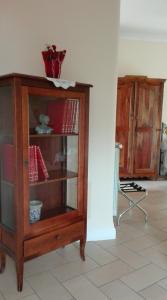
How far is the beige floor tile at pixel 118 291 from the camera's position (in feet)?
6.03

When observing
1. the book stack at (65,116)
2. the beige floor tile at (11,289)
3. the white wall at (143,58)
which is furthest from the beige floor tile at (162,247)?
the white wall at (143,58)

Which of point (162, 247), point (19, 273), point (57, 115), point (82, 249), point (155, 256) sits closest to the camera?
point (19, 273)

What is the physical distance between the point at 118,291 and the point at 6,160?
126 cm

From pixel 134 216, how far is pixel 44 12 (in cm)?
251

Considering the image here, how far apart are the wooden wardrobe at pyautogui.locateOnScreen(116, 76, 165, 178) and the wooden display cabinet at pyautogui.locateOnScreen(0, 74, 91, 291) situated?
2736 millimetres

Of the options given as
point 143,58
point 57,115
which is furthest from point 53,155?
point 143,58

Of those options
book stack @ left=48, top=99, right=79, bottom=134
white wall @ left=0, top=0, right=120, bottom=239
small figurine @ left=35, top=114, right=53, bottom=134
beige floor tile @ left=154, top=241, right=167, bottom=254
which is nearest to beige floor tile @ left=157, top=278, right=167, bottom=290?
beige floor tile @ left=154, top=241, right=167, bottom=254

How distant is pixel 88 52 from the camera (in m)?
2.42

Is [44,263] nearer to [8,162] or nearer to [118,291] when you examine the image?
[118,291]

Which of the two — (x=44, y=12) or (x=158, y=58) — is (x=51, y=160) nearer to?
(x=44, y=12)

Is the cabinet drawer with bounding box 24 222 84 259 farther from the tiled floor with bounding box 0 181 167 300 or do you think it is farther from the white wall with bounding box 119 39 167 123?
the white wall with bounding box 119 39 167 123

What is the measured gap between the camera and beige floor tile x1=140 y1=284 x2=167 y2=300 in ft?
6.06

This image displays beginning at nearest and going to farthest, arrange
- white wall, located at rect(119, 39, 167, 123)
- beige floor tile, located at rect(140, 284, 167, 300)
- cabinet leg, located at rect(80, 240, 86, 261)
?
beige floor tile, located at rect(140, 284, 167, 300) → cabinet leg, located at rect(80, 240, 86, 261) → white wall, located at rect(119, 39, 167, 123)

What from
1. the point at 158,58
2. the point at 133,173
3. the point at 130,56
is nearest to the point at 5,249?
the point at 133,173
